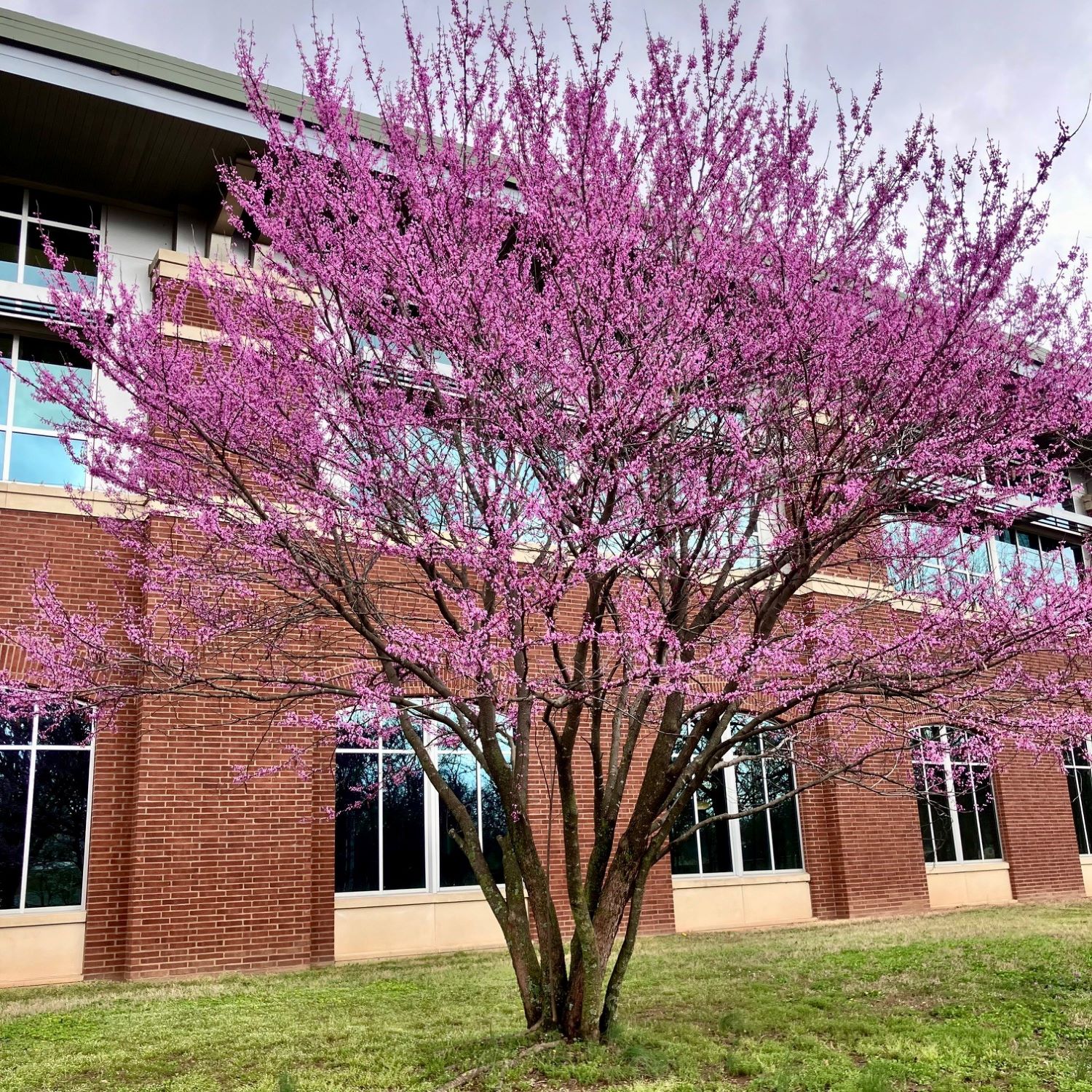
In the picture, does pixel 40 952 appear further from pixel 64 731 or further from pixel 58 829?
pixel 64 731

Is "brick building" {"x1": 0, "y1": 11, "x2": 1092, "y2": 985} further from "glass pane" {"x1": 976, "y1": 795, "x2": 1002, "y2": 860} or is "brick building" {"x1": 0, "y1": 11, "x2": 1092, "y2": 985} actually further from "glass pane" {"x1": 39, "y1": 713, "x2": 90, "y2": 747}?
"glass pane" {"x1": 976, "y1": 795, "x2": 1002, "y2": 860}

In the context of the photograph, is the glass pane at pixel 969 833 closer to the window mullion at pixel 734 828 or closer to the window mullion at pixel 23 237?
the window mullion at pixel 734 828

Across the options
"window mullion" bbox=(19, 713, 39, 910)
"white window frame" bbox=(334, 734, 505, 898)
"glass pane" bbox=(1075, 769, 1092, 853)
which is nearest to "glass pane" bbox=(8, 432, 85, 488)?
"window mullion" bbox=(19, 713, 39, 910)

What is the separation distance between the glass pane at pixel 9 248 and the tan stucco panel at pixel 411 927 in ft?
26.7

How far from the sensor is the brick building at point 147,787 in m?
10.3

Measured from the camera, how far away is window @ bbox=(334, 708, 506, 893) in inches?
460

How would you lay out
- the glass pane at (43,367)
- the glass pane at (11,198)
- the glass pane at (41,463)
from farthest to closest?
the glass pane at (11,198), the glass pane at (43,367), the glass pane at (41,463)

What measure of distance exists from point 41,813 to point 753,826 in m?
9.49

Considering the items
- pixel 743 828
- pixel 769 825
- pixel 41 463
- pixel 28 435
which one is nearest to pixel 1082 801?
pixel 769 825

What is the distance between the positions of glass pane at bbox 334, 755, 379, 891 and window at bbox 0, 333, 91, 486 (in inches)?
174

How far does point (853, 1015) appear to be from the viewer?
304 inches

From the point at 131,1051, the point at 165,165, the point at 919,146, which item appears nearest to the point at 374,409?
the point at 919,146

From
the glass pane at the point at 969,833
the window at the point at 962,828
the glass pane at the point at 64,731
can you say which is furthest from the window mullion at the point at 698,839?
the glass pane at the point at 64,731

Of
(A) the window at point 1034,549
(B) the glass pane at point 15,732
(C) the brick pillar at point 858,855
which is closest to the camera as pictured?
(B) the glass pane at point 15,732
